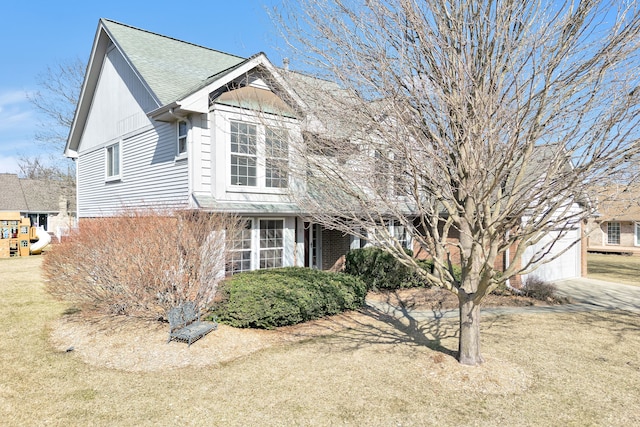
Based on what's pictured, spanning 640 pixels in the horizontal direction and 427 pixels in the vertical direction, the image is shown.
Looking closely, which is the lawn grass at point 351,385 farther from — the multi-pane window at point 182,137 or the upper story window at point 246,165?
the multi-pane window at point 182,137

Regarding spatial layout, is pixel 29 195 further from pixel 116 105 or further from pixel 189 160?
pixel 189 160

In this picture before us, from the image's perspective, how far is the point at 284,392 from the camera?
18.1 ft

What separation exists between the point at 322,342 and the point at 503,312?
18.6 feet

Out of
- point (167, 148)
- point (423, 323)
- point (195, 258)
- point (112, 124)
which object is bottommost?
point (423, 323)

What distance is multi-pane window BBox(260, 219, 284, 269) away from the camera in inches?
488

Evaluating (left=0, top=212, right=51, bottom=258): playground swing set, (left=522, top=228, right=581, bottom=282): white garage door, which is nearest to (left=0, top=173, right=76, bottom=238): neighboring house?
(left=0, top=212, right=51, bottom=258): playground swing set

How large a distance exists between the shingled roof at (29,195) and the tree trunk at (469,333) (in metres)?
37.5

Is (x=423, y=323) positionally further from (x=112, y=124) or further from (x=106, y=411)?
(x=112, y=124)

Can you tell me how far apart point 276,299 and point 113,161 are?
10.2m

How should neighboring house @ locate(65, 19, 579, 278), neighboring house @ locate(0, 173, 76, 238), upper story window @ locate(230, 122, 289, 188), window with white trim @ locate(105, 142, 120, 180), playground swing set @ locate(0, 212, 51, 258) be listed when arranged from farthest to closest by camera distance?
neighboring house @ locate(0, 173, 76, 238)
playground swing set @ locate(0, 212, 51, 258)
window with white trim @ locate(105, 142, 120, 180)
upper story window @ locate(230, 122, 289, 188)
neighboring house @ locate(65, 19, 579, 278)

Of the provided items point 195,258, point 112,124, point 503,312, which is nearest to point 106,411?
point 195,258

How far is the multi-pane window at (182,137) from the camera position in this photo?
36.9ft

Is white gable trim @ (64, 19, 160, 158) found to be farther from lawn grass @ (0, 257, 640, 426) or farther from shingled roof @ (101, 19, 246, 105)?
lawn grass @ (0, 257, 640, 426)

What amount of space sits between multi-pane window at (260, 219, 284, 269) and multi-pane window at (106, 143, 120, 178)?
639cm
